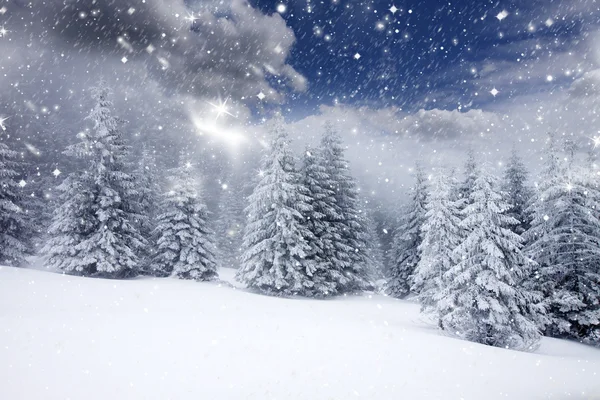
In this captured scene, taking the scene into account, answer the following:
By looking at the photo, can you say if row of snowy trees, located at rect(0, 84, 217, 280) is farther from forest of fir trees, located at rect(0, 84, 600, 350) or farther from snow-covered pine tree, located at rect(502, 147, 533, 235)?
snow-covered pine tree, located at rect(502, 147, 533, 235)

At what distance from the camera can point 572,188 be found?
20656 mm

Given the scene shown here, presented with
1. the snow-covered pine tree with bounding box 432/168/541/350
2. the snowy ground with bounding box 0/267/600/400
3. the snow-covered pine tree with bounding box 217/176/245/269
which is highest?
the snow-covered pine tree with bounding box 217/176/245/269

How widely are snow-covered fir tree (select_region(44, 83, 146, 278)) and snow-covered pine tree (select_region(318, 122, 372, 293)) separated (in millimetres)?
14135

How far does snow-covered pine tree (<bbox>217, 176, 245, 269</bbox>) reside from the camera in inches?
2142

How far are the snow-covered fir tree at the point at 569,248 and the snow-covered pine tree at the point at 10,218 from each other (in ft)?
112

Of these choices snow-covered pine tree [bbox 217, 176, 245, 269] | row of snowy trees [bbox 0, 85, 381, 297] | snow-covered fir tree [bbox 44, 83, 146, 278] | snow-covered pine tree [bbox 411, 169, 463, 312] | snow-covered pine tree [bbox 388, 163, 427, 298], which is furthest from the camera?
snow-covered pine tree [bbox 217, 176, 245, 269]

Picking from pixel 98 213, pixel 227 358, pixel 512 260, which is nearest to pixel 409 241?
pixel 512 260

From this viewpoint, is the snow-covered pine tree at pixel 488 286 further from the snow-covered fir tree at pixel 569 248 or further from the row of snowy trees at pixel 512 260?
the snow-covered fir tree at pixel 569 248

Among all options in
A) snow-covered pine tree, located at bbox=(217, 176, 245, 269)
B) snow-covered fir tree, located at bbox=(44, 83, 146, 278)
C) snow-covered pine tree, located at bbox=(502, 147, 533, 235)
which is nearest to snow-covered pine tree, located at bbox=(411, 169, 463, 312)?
snow-covered pine tree, located at bbox=(502, 147, 533, 235)

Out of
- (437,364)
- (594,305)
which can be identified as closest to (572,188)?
(594,305)

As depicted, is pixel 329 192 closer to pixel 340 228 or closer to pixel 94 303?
pixel 340 228

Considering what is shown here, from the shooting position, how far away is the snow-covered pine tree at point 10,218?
22.5m

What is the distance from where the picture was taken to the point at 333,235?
24.3m

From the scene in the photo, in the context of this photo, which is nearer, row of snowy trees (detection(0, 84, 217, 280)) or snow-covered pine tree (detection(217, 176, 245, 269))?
row of snowy trees (detection(0, 84, 217, 280))
